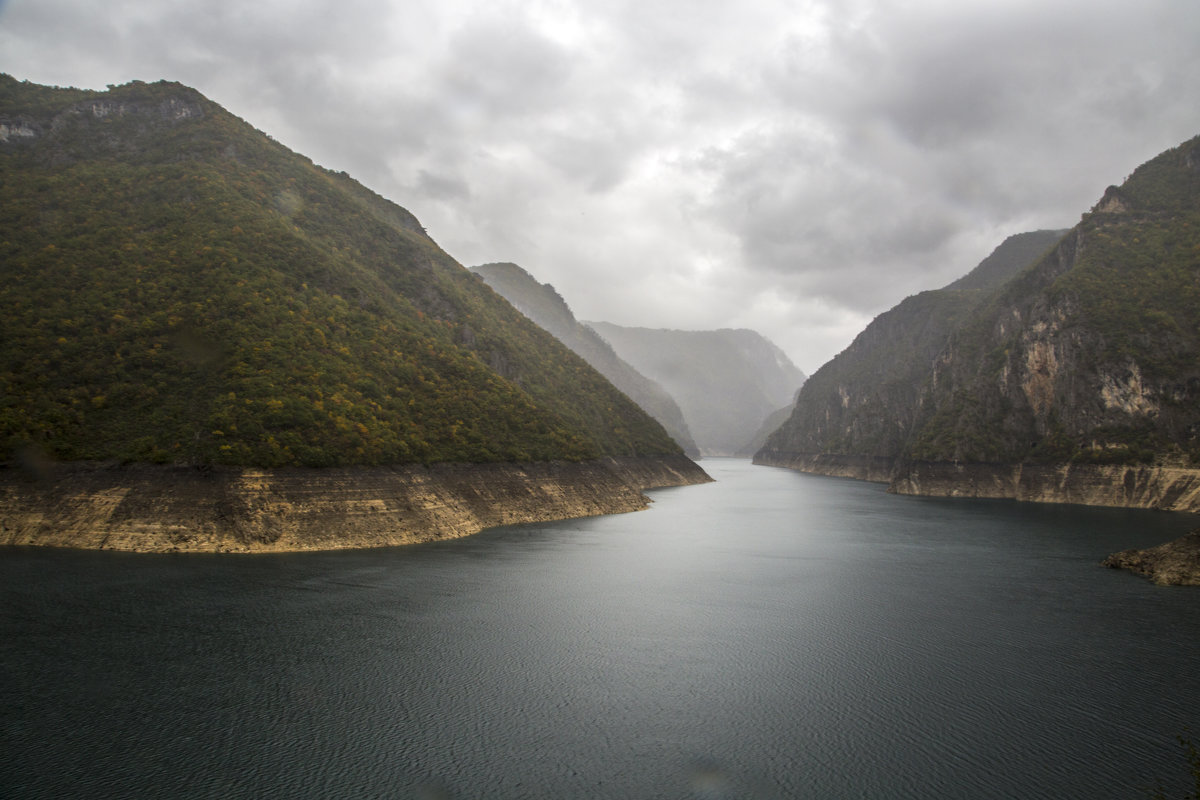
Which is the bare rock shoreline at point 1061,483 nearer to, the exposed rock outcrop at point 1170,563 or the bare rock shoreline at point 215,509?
the exposed rock outcrop at point 1170,563

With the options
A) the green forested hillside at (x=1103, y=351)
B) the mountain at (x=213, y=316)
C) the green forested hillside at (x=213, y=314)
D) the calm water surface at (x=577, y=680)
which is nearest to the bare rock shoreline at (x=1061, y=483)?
the green forested hillside at (x=1103, y=351)

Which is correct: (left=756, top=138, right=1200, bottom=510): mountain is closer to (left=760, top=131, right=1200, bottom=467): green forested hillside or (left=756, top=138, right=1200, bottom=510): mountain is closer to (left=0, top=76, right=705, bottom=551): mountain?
(left=760, top=131, right=1200, bottom=467): green forested hillside

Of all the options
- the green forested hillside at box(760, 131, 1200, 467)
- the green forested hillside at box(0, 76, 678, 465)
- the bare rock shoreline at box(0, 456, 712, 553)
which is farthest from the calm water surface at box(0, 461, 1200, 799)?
the green forested hillside at box(760, 131, 1200, 467)

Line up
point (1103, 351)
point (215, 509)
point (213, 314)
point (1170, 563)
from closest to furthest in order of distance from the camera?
point (1170, 563) < point (215, 509) < point (213, 314) < point (1103, 351)

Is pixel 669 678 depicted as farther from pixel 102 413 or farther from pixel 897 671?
pixel 102 413

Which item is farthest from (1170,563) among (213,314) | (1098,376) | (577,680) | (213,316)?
(213,314)

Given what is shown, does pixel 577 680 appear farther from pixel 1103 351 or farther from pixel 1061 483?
pixel 1103 351

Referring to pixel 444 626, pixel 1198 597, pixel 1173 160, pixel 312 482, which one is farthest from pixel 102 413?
pixel 1173 160
